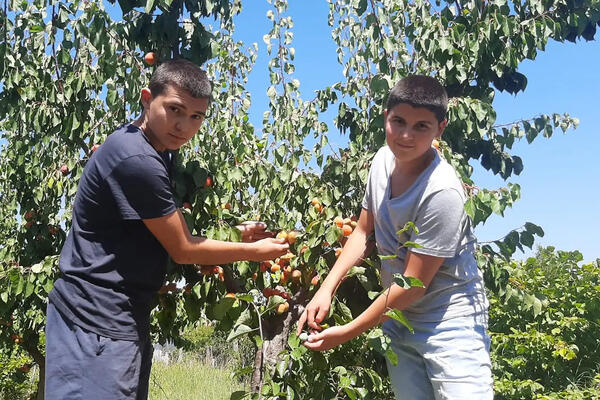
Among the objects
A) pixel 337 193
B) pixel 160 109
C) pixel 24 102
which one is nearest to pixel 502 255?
pixel 337 193

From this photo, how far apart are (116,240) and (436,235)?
1018 millimetres

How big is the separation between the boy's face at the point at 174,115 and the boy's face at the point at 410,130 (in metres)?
0.64

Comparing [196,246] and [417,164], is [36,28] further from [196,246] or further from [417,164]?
[417,164]

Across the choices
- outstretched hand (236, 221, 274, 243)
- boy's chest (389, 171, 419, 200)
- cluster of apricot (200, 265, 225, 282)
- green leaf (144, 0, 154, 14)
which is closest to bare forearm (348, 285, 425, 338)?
boy's chest (389, 171, 419, 200)

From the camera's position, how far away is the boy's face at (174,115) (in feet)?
7.09

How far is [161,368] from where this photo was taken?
1081 centimetres

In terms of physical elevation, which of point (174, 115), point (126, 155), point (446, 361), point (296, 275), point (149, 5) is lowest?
point (446, 361)

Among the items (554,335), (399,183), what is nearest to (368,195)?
(399,183)

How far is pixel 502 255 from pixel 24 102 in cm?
288

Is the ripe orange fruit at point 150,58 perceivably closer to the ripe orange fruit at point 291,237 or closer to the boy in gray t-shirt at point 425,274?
the ripe orange fruit at point 291,237

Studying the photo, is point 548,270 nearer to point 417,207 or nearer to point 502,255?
point 502,255

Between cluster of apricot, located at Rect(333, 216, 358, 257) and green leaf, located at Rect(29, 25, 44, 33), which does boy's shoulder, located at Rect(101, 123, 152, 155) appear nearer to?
cluster of apricot, located at Rect(333, 216, 358, 257)

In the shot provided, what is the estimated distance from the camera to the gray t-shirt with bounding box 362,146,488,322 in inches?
80.6

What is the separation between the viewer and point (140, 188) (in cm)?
201
